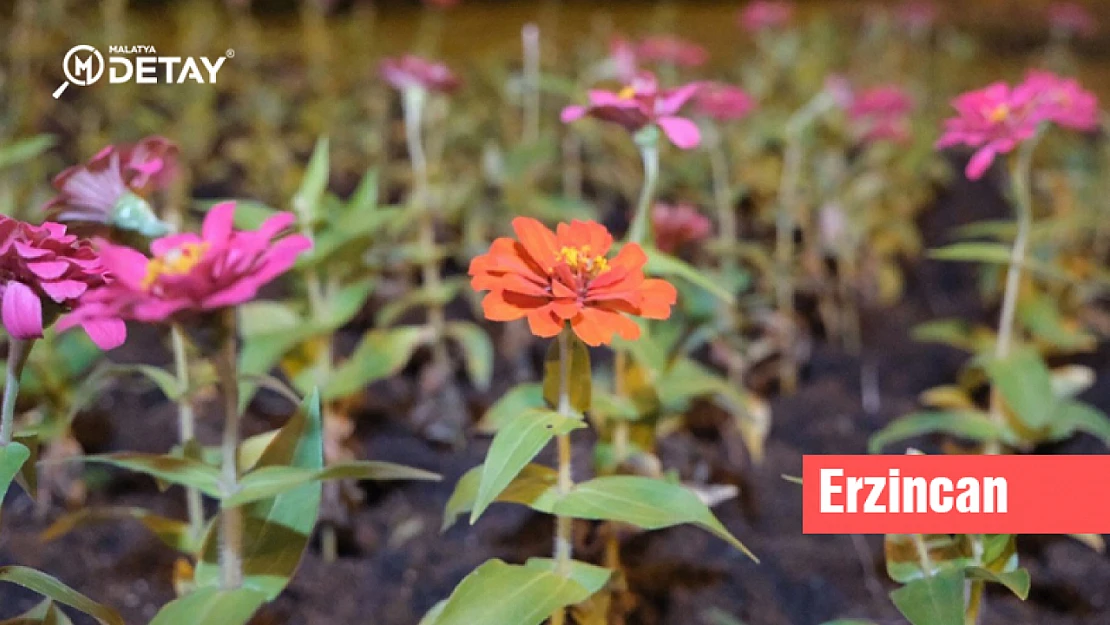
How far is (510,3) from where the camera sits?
6.05 ft

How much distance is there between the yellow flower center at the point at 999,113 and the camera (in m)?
0.78

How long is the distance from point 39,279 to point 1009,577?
1.89 ft

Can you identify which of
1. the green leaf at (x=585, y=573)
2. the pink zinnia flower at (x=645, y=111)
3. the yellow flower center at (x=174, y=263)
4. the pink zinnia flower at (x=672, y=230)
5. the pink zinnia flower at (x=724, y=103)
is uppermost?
the pink zinnia flower at (x=724, y=103)

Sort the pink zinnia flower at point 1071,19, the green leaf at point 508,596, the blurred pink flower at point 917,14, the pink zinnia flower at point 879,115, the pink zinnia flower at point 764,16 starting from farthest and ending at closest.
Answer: the blurred pink flower at point 917,14, the pink zinnia flower at point 1071,19, the pink zinnia flower at point 764,16, the pink zinnia flower at point 879,115, the green leaf at point 508,596

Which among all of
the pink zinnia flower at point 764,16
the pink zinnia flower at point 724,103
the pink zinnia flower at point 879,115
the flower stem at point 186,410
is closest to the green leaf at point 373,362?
the flower stem at point 186,410

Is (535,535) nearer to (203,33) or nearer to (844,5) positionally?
(203,33)

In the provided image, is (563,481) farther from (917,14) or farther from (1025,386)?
(917,14)

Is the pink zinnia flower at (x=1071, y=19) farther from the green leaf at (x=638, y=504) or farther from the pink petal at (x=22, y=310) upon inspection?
the pink petal at (x=22, y=310)

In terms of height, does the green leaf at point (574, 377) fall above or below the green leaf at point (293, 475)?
above

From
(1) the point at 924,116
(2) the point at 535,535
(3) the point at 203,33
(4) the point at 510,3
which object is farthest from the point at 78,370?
(1) the point at 924,116

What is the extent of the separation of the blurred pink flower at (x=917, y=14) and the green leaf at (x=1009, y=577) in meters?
1.87

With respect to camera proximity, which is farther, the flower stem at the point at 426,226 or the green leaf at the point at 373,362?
the flower stem at the point at 426,226

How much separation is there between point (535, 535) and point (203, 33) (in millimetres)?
1173

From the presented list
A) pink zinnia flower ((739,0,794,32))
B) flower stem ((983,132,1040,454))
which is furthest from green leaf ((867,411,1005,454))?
pink zinnia flower ((739,0,794,32))
